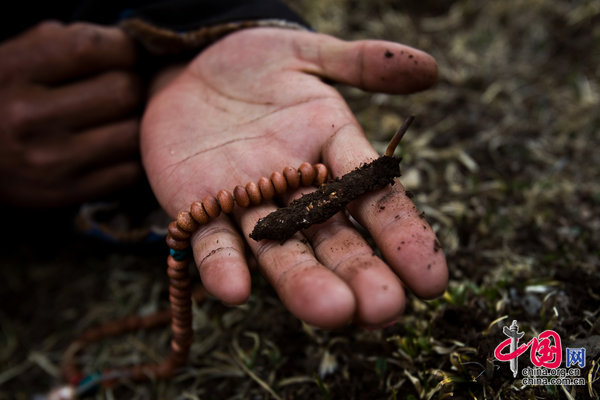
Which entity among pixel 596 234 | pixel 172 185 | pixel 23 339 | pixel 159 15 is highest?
pixel 159 15

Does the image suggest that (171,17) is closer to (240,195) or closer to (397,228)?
(240,195)

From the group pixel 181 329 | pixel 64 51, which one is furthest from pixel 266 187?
pixel 64 51

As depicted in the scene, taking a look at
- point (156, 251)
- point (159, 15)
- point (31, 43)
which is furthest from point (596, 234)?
point (31, 43)

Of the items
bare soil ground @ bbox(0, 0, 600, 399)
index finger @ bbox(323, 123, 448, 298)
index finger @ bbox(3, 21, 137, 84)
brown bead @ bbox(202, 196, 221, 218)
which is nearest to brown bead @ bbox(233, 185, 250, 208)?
brown bead @ bbox(202, 196, 221, 218)

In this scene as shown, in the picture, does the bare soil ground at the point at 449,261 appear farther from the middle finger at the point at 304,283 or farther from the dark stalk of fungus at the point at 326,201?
the dark stalk of fungus at the point at 326,201

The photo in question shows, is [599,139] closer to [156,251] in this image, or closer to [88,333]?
[156,251]

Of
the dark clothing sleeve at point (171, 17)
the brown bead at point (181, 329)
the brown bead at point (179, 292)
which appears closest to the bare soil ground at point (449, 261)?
the brown bead at point (181, 329)
